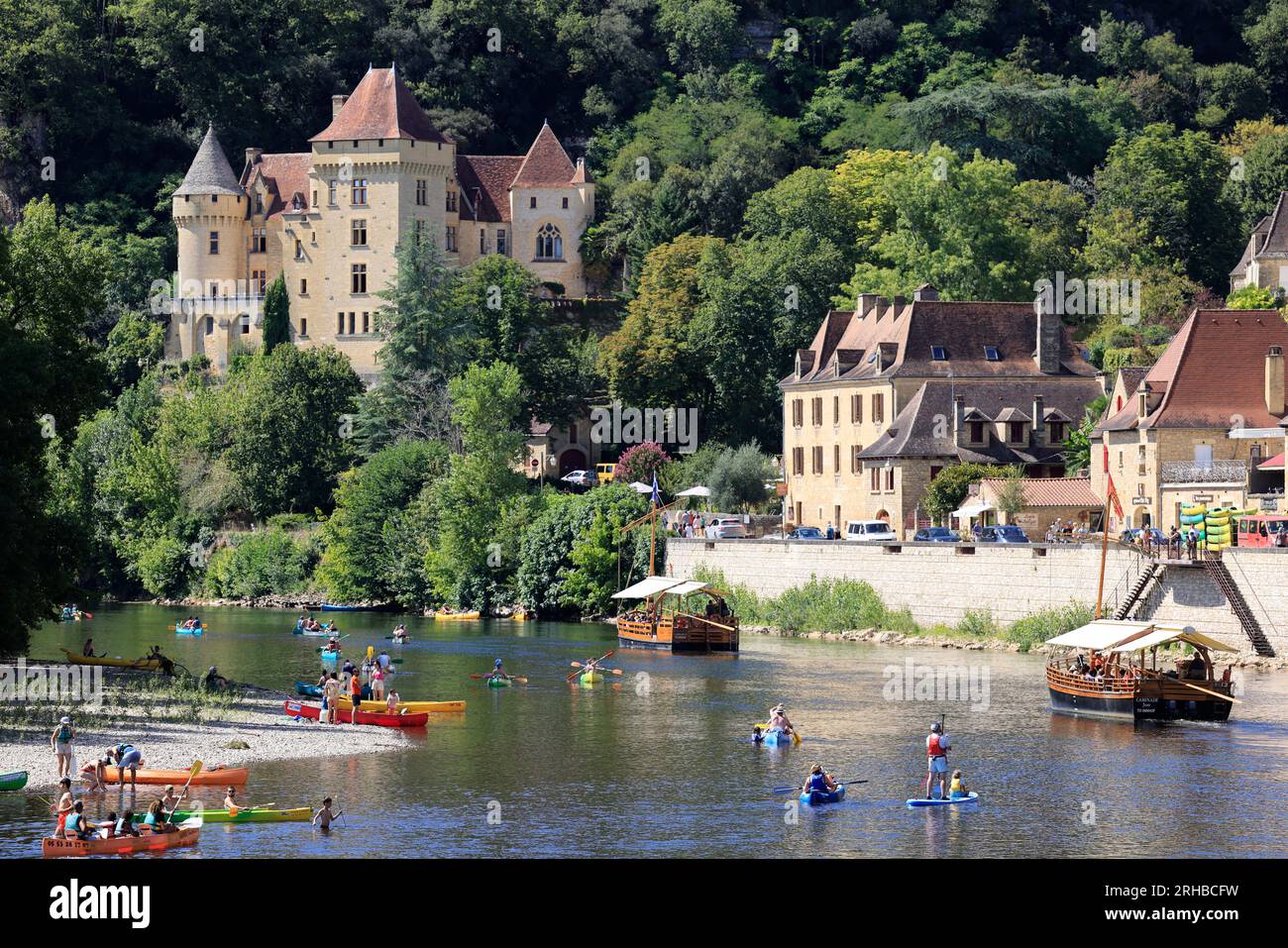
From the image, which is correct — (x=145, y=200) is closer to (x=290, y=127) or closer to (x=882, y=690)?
(x=290, y=127)

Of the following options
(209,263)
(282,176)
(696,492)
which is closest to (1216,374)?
(696,492)

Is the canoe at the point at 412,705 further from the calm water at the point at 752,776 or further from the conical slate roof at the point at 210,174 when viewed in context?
the conical slate roof at the point at 210,174

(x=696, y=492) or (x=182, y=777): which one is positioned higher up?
(x=696, y=492)

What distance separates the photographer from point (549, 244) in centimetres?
14388

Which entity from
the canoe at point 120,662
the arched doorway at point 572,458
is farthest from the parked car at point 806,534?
the arched doorway at point 572,458

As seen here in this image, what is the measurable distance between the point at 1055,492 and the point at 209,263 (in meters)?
68.9

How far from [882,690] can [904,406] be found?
3369 cm

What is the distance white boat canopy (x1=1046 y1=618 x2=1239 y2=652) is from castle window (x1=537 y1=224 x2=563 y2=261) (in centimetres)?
8478

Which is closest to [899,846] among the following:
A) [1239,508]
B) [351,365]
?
[1239,508]

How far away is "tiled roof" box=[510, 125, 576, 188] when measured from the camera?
470ft

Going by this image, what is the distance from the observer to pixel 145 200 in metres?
153

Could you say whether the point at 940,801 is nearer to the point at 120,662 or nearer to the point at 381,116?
the point at 120,662

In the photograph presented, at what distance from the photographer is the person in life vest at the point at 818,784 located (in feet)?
157

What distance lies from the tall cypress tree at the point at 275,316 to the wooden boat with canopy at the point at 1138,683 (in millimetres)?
79640
